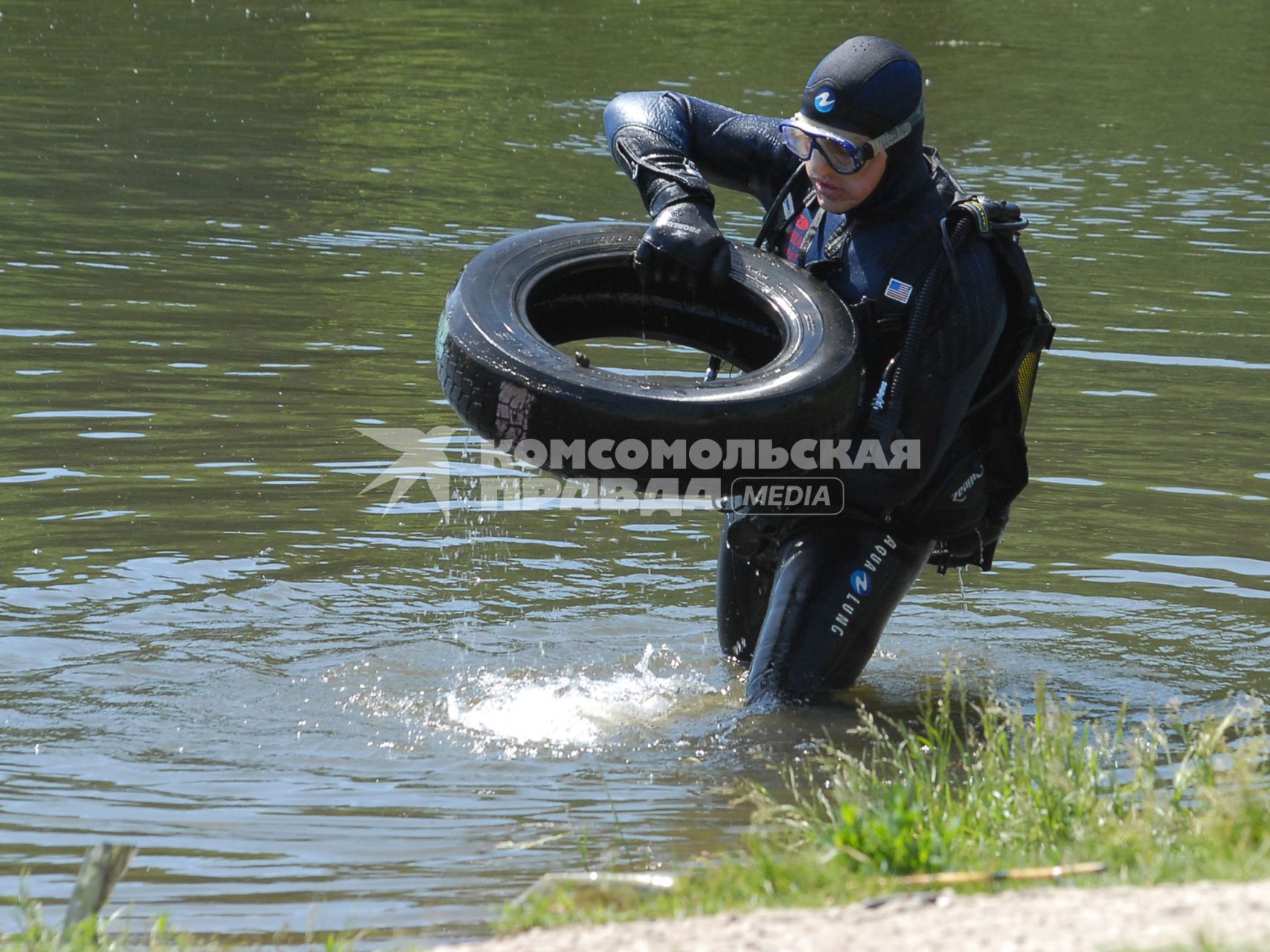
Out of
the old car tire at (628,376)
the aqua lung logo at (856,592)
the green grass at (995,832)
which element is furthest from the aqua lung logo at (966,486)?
the green grass at (995,832)

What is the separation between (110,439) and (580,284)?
3628 millimetres

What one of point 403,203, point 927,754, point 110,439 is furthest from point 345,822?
point 403,203

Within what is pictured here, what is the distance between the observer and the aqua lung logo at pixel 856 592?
17.9 feet

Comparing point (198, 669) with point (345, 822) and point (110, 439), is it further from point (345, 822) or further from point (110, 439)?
point (110, 439)

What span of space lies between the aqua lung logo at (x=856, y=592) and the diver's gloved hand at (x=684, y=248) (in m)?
0.99

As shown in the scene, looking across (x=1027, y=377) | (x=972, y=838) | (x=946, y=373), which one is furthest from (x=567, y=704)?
(x=972, y=838)

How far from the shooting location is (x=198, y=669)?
609 centimetres

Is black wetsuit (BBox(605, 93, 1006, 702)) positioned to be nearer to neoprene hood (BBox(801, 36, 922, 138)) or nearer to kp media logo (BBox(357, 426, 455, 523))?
neoprene hood (BBox(801, 36, 922, 138))

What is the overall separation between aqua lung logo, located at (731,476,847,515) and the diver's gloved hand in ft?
2.15

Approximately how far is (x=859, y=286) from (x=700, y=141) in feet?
2.67

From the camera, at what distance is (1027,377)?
5496 millimetres

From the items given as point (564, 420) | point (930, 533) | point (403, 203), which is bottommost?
point (403, 203)

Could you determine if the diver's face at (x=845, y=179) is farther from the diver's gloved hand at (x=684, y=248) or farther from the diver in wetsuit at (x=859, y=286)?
the diver's gloved hand at (x=684, y=248)

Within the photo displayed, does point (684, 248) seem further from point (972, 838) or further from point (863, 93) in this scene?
point (972, 838)
